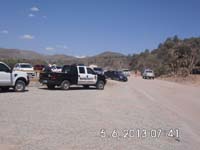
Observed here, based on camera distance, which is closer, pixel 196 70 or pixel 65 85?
pixel 65 85

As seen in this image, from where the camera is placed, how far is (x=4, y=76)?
25.7 meters

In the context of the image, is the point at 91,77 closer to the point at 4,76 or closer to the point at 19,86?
the point at 19,86

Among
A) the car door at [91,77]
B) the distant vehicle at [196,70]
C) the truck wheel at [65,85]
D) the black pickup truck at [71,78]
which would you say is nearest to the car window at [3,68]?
the black pickup truck at [71,78]

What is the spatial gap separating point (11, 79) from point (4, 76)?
2.07 ft

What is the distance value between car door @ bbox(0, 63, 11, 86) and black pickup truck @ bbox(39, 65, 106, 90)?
17.9 ft

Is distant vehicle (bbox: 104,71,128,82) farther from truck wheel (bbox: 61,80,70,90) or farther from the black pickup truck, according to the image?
truck wheel (bbox: 61,80,70,90)

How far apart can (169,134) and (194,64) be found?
76807 mm

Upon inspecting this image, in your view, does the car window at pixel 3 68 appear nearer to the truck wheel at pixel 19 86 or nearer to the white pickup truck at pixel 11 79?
the white pickup truck at pixel 11 79

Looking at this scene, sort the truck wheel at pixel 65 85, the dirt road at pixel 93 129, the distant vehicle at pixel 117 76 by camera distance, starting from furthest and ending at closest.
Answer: the distant vehicle at pixel 117 76 → the truck wheel at pixel 65 85 → the dirt road at pixel 93 129

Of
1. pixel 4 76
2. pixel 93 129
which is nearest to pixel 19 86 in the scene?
pixel 4 76

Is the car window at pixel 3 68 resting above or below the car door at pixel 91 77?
above

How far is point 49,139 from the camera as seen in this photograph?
10.4 meters

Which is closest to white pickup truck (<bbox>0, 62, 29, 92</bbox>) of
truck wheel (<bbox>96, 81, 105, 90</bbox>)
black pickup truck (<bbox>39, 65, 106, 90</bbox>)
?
black pickup truck (<bbox>39, 65, 106, 90</bbox>)

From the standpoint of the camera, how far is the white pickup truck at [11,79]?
2569 cm
